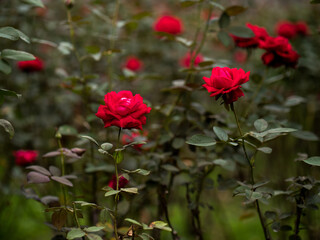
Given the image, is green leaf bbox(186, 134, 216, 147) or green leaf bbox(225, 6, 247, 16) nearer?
green leaf bbox(186, 134, 216, 147)

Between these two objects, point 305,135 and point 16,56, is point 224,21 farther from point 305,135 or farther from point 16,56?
point 16,56

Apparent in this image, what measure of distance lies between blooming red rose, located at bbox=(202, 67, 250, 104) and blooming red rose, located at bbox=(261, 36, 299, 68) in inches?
12.3

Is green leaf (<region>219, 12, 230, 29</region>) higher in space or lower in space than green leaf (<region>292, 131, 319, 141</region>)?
higher

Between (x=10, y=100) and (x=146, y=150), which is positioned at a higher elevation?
(x=146, y=150)

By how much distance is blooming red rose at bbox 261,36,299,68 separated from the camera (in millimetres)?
1079

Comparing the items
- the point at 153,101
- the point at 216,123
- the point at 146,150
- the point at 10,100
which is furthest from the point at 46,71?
the point at 216,123

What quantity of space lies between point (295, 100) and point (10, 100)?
1484 millimetres

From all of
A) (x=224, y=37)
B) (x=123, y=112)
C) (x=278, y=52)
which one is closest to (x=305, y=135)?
(x=278, y=52)

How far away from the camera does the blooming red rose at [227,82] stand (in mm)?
803

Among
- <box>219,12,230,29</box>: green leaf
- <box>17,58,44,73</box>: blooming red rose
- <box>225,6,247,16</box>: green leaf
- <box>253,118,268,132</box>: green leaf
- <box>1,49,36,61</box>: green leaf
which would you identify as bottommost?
<box>17,58,44,73</box>: blooming red rose

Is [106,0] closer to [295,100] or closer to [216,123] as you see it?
[216,123]

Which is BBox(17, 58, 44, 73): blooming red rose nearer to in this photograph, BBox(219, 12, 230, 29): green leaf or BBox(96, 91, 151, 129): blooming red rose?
BBox(219, 12, 230, 29): green leaf

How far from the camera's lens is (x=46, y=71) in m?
2.14

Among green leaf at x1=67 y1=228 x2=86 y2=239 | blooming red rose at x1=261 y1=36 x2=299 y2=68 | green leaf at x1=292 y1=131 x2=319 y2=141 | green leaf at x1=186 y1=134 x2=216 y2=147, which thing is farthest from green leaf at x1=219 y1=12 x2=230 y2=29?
green leaf at x1=67 y1=228 x2=86 y2=239
